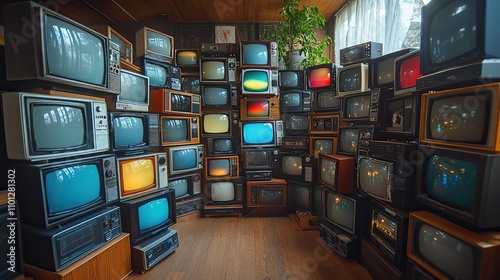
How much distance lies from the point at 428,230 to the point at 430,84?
0.81 meters

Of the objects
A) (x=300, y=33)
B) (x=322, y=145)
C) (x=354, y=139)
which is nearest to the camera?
(x=354, y=139)

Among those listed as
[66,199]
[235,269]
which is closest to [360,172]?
[235,269]

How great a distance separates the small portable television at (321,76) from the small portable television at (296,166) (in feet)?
2.88

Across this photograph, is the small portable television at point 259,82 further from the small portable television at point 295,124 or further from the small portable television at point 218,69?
the small portable television at point 295,124

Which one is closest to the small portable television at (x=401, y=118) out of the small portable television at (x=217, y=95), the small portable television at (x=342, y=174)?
the small portable television at (x=342, y=174)

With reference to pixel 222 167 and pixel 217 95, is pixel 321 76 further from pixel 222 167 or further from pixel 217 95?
pixel 222 167

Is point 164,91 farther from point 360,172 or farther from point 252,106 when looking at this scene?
point 360,172

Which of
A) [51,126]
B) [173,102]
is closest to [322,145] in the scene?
[173,102]

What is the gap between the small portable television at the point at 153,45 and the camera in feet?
8.19

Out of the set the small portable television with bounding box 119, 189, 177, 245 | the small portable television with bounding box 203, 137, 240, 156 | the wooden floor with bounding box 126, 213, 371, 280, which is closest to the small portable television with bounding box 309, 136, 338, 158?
the wooden floor with bounding box 126, 213, 371, 280

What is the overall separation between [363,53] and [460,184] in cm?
164

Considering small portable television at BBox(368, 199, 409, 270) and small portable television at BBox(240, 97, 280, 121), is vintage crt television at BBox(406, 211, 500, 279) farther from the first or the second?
small portable television at BBox(240, 97, 280, 121)

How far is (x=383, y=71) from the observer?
6.15 feet

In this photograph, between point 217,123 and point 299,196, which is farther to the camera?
point 217,123
